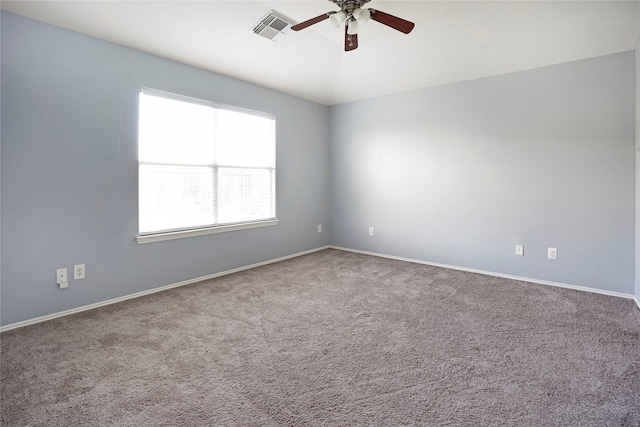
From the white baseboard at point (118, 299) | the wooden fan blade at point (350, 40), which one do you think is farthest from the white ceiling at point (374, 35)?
the white baseboard at point (118, 299)

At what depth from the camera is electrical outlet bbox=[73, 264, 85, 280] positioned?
2748mm

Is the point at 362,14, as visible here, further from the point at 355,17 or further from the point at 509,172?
the point at 509,172

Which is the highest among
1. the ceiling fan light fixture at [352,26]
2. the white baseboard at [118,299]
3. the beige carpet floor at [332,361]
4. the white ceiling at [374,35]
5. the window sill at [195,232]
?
the white ceiling at [374,35]

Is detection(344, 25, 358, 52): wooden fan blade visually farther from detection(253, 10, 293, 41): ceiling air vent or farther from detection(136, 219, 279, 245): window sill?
detection(136, 219, 279, 245): window sill

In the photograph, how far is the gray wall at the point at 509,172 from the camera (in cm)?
314

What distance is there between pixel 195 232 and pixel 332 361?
2270mm

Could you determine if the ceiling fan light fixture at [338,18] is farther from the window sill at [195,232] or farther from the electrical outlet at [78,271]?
the electrical outlet at [78,271]

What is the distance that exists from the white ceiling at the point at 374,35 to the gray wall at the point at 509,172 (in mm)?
335

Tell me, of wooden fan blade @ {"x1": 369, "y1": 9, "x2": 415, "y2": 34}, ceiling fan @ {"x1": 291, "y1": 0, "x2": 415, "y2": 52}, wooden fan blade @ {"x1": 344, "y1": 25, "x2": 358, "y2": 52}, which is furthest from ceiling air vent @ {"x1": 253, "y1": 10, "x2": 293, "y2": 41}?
wooden fan blade @ {"x1": 369, "y1": 9, "x2": 415, "y2": 34}

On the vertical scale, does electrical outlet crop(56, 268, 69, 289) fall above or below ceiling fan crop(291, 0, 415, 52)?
below

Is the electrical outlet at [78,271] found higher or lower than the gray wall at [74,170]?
lower

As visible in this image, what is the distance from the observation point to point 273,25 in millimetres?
3010

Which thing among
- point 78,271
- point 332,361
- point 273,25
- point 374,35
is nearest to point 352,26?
point 273,25

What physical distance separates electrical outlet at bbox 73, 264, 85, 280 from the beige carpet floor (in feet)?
1.14
